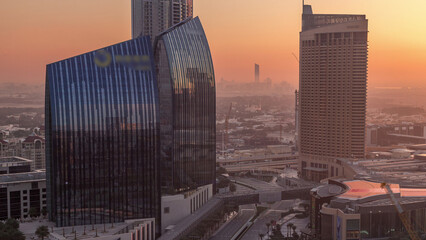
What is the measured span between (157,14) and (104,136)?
63.7 m

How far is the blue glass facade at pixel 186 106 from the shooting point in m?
75.4

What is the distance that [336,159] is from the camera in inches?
4473

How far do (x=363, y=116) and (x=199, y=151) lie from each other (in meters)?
48.0

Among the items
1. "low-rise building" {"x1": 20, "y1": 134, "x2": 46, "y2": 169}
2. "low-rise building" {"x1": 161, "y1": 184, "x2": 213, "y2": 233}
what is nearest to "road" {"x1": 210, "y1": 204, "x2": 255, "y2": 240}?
"low-rise building" {"x1": 161, "y1": 184, "x2": 213, "y2": 233}

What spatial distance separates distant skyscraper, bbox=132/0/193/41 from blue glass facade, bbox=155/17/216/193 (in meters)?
37.9

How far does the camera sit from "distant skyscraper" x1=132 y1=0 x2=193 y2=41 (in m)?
120

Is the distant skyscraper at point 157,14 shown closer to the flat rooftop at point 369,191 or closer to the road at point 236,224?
the road at point 236,224

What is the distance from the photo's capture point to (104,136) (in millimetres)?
62719

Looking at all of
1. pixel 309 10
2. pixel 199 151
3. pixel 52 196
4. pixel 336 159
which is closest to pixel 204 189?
pixel 199 151

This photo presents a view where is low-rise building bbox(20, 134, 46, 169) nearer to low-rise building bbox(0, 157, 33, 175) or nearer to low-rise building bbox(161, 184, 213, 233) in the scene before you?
low-rise building bbox(0, 157, 33, 175)

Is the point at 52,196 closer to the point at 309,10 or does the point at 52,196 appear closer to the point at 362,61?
the point at 362,61

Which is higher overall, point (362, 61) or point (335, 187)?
point (362, 61)

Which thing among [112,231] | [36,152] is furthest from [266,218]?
[36,152]

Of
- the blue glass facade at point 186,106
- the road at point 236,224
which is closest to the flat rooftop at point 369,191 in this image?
the road at point 236,224
